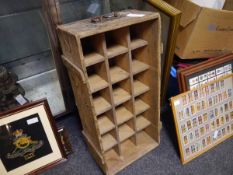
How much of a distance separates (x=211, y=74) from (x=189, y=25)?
1.30 ft

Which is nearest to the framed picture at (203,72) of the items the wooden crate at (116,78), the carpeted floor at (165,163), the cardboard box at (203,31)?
the cardboard box at (203,31)

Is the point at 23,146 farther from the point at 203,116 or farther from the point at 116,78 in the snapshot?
the point at 203,116

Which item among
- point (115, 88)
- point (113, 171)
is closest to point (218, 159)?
point (113, 171)

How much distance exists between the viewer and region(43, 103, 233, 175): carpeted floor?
142 centimetres

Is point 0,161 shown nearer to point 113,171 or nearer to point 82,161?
point 82,161

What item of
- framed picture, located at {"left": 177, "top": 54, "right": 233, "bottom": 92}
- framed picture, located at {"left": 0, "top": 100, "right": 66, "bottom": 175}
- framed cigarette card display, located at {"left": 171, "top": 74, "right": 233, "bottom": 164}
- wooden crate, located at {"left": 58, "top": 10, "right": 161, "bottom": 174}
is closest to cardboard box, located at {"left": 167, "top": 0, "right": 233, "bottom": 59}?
framed picture, located at {"left": 177, "top": 54, "right": 233, "bottom": 92}

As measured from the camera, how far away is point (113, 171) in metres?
1.41

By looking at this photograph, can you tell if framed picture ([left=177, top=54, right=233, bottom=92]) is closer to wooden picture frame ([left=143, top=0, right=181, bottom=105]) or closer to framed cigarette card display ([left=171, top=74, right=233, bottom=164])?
framed cigarette card display ([left=171, top=74, right=233, bottom=164])

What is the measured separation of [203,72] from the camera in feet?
4.88

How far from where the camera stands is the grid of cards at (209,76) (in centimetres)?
146

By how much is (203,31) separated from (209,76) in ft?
1.09

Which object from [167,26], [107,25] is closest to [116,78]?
[107,25]

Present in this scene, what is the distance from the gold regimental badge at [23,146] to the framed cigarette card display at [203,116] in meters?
0.98

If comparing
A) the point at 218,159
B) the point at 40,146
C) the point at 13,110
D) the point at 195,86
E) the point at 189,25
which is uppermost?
the point at 189,25
